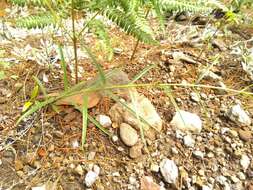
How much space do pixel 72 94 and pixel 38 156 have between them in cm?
30

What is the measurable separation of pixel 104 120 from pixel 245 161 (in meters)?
0.66

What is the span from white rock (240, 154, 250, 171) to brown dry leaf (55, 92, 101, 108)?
710 millimetres

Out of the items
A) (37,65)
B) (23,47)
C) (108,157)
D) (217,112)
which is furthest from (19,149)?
(217,112)

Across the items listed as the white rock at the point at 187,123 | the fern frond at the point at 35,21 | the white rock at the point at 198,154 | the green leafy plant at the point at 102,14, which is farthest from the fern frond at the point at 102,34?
the white rock at the point at 198,154

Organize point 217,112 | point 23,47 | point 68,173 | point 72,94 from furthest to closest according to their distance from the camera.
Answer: point 23,47 < point 217,112 < point 72,94 < point 68,173

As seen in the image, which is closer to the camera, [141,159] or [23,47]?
[141,159]

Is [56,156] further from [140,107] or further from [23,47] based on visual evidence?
[23,47]

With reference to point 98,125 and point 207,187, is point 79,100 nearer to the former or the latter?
point 98,125

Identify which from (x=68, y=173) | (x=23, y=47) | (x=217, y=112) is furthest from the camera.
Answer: (x=23, y=47)

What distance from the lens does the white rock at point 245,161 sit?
1.64 metres

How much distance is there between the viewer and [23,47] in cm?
218

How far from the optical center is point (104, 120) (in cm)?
164

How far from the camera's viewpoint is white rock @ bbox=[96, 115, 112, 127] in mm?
1635

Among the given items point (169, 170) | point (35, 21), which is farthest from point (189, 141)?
point (35, 21)
